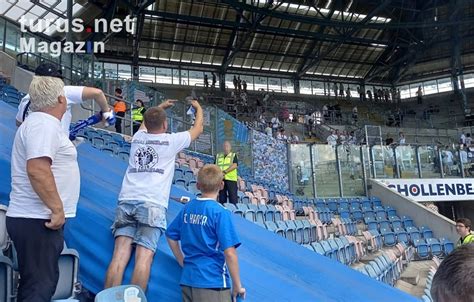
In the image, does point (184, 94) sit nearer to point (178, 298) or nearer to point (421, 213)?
point (421, 213)

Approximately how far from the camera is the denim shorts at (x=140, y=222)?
7.27 feet

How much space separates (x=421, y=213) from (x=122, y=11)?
15825 millimetres

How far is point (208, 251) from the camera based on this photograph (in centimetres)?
207

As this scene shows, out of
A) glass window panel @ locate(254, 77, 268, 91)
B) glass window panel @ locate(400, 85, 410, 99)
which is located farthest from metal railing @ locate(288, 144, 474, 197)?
glass window panel @ locate(400, 85, 410, 99)

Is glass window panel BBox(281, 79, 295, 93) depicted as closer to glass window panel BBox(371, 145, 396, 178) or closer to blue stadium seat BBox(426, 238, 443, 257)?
glass window panel BBox(371, 145, 396, 178)

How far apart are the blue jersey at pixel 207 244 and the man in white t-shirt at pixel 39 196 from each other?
0.61 meters

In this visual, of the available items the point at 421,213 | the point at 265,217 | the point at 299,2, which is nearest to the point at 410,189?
the point at 421,213

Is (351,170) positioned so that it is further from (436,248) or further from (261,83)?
(261,83)

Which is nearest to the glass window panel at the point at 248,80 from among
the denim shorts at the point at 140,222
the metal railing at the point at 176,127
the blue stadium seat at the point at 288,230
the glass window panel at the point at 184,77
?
the glass window panel at the point at 184,77

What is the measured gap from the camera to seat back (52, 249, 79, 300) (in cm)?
193

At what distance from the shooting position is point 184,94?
78.7 ft

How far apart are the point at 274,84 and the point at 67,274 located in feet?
85.3

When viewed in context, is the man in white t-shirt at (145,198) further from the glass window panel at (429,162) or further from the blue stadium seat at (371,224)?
the glass window panel at (429,162)


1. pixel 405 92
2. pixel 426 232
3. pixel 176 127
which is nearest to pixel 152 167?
pixel 176 127
